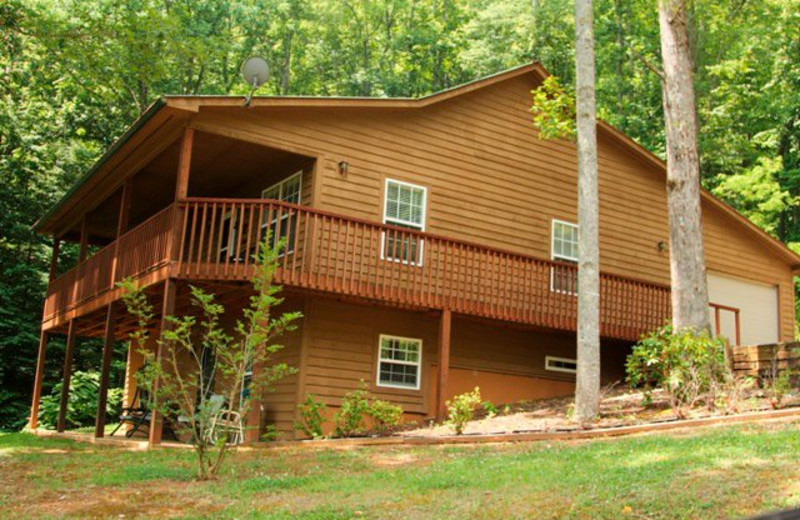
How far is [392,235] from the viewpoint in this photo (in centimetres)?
1647

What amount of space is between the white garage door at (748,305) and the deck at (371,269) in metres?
3.55

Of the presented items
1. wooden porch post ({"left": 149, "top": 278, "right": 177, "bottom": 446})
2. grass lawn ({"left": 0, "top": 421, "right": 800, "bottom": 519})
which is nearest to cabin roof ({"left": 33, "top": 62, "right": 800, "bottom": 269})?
wooden porch post ({"left": 149, "top": 278, "right": 177, "bottom": 446})

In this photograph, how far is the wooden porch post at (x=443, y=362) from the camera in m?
15.4

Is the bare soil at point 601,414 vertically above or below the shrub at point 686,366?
below

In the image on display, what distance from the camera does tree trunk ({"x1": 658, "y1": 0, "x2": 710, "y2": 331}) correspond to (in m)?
15.0

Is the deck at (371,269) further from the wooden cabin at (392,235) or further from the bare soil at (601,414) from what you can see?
the bare soil at (601,414)

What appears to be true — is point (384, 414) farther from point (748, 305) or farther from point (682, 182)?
point (748, 305)

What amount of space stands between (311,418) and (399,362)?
3056 mm

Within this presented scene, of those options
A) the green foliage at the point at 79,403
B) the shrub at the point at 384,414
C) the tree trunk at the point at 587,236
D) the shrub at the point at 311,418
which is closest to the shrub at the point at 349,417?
the shrub at the point at 384,414

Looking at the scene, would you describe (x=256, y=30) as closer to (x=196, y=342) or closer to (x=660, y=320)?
(x=196, y=342)

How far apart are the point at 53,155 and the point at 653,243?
1985cm

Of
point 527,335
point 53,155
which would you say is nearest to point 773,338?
point 527,335

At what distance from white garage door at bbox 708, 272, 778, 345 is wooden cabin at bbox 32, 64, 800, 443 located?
4.3 inches

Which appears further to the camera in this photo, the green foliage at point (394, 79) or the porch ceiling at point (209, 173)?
the green foliage at point (394, 79)
